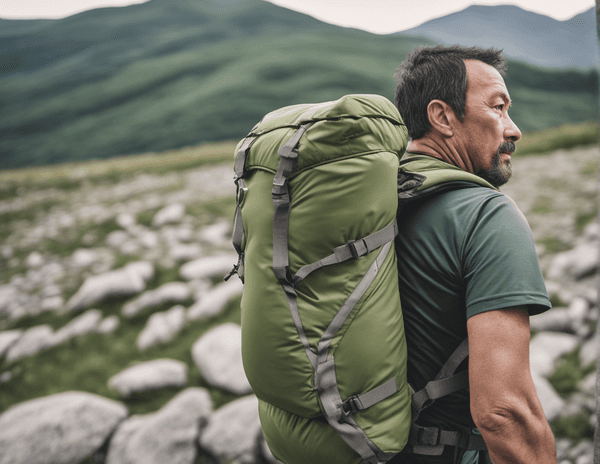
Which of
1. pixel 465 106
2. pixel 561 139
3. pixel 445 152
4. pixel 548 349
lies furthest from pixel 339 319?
pixel 561 139

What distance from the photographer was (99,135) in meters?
8.89

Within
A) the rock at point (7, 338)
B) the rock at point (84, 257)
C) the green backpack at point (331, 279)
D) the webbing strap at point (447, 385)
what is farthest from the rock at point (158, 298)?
the webbing strap at point (447, 385)

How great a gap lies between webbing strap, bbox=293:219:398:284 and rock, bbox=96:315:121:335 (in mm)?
4446

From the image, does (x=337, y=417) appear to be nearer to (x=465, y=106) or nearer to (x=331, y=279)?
(x=331, y=279)

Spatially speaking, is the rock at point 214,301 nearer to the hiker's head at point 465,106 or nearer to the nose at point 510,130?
the hiker's head at point 465,106

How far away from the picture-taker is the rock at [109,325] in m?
4.78

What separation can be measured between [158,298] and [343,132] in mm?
4563

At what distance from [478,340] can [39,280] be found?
6.17 meters

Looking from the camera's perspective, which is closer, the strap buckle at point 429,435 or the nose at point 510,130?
the strap buckle at point 429,435

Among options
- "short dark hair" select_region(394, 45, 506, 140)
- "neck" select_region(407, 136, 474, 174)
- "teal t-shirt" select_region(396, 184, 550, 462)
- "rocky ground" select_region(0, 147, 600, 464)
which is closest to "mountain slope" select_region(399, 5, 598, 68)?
"rocky ground" select_region(0, 147, 600, 464)

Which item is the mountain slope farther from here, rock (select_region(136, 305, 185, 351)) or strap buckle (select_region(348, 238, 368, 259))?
strap buckle (select_region(348, 238, 368, 259))

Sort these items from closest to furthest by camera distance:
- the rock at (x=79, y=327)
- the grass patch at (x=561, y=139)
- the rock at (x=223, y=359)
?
1. the rock at (x=223, y=359)
2. the rock at (x=79, y=327)
3. the grass patch at (x=561, y=139)

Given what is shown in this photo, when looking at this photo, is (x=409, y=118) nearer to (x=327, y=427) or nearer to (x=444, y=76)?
(x=444, y=76)

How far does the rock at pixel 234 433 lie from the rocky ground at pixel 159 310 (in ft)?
0.04
